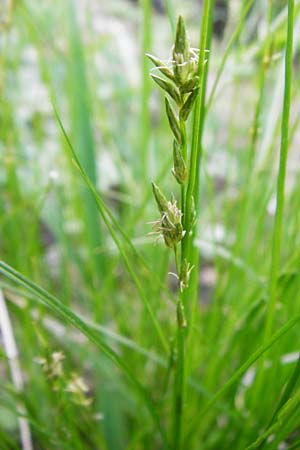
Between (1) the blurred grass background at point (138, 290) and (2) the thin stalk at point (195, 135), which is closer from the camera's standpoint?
(2) the thin stalk at point (195, 135)

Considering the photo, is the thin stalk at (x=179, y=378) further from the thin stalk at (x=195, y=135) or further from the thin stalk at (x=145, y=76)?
the thin stalk at (x=145, y=76)

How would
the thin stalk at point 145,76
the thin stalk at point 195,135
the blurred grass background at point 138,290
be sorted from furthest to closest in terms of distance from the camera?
1. the thin stalk at point 145,76
2. the blurred grass background at point 138,290
3. the thin stalk at point 195,135

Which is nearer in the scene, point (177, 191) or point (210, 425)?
point (210, 425)

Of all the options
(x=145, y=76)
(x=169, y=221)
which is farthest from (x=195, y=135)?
(x=145, y=76)

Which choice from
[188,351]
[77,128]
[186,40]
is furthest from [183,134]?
[77,128]

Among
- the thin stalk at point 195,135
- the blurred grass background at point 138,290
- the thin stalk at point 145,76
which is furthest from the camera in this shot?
the thin stalk at point 145,76

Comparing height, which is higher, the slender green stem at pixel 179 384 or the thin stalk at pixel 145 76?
the thin stalk at pixel 145 76

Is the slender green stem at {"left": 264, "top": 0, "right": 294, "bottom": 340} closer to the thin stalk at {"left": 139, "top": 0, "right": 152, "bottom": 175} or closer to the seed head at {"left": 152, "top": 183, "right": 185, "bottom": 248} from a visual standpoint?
the seed head at {"left": 152, "top": 183, "right": 185, "bottom": 248}

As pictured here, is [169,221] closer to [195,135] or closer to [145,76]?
[195,135]

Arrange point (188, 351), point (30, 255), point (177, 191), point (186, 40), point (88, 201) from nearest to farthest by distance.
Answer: point (186, 40) < point (188, 351) < point (30, 255) < point (88, 201) < point (177, 191)

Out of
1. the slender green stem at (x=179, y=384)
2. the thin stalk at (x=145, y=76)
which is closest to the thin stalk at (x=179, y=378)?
the slender green stem at (x=179, y=384)

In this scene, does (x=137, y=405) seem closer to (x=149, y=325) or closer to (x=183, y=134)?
(x=149, y=325)
